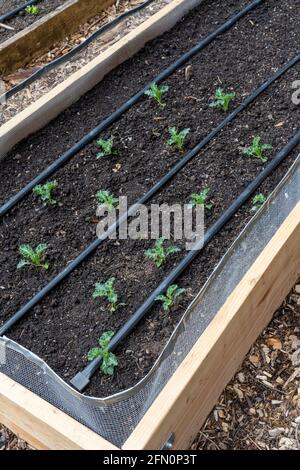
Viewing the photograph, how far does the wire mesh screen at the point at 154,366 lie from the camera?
7.63 feet

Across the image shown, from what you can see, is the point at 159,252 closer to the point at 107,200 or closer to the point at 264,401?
the point at 107,200

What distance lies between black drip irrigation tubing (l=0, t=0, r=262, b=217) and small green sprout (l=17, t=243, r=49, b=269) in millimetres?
348

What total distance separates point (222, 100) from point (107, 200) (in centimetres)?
96

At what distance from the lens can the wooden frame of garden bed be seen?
2.20 meters

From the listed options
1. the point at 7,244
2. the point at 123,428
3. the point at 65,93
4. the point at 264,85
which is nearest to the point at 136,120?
the point at 65,93

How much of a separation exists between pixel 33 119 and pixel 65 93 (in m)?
0.26

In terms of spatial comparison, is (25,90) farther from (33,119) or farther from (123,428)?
(123,428)

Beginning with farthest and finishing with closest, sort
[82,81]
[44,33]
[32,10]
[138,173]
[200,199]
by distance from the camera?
1. [32,10]
2. [44,33]
3. [82,81]
4. [138,173]
5. [200,199]

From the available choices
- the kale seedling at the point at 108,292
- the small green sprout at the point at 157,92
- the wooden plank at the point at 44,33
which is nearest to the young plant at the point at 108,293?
the kale seedling at the point at 108,292

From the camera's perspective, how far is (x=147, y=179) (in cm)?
338

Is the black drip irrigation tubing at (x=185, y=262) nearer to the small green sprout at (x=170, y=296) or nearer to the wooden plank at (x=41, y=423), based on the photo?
the small green sprout at (x=170, y=296)

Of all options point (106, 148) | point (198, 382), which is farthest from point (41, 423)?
point (106, 148)

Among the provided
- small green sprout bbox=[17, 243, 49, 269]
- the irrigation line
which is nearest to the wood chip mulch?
the irrigation line

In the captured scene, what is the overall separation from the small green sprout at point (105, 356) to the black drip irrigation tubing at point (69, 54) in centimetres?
210
